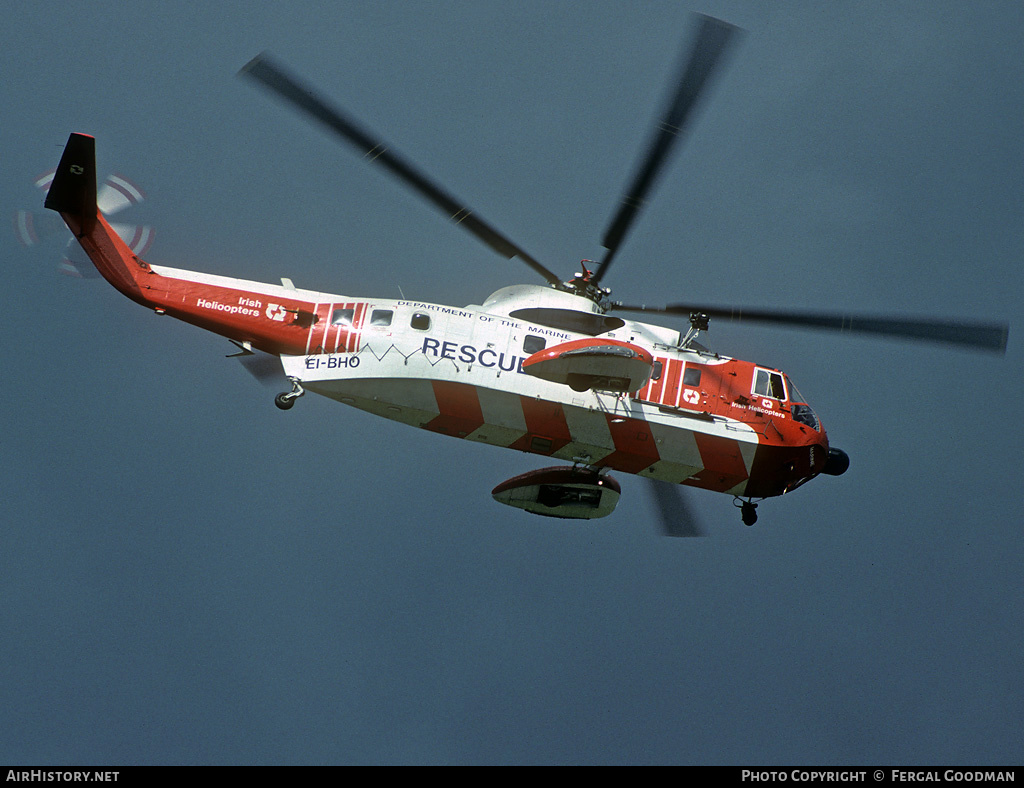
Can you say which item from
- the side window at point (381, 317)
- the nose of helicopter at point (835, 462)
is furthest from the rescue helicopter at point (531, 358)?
the nose of helicopter at point (835, 462)

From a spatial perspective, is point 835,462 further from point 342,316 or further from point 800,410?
point 342,316

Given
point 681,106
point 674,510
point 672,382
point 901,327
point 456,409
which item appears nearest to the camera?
point 681,106

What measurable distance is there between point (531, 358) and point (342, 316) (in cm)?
412

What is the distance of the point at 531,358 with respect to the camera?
2091 cm

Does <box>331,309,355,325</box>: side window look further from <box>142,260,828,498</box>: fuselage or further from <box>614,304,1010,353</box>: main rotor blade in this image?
<box>614,304,1010,353</box>: main rotor blade

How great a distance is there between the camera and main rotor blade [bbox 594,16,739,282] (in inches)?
651

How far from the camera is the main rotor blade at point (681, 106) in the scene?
1653 centimetres

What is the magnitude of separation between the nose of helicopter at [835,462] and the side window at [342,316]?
1122 cm

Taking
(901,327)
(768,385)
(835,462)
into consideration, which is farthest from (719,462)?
(901,327)

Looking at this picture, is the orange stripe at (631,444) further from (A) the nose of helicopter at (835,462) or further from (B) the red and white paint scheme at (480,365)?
(A) the nose of helicopter at (835,462)

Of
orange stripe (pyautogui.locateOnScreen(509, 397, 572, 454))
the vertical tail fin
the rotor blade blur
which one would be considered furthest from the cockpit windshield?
the vertical tail fin

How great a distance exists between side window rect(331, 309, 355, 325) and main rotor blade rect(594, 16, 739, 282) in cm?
608
